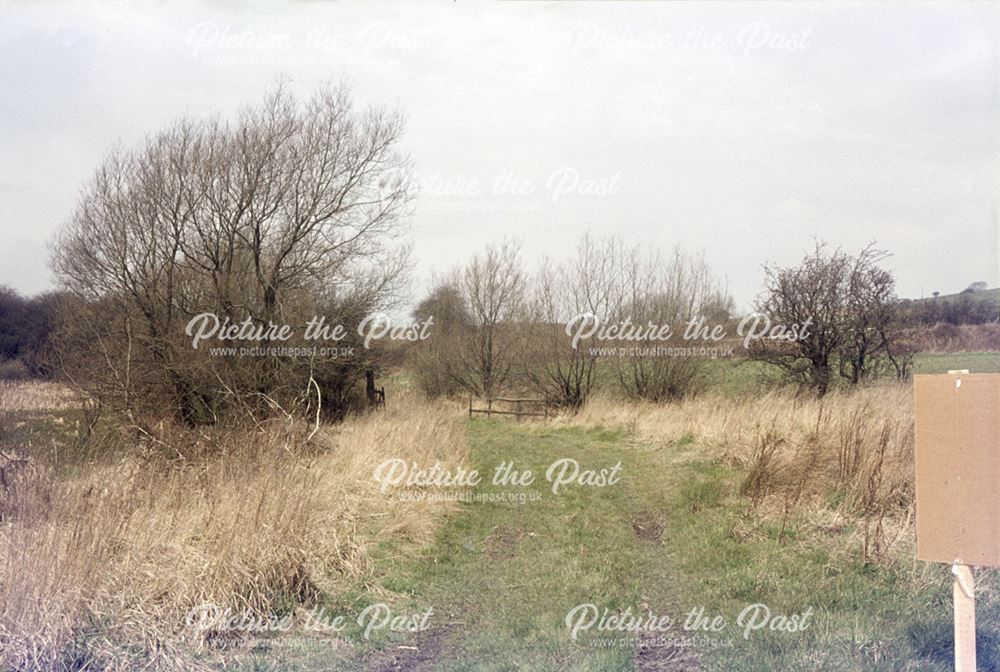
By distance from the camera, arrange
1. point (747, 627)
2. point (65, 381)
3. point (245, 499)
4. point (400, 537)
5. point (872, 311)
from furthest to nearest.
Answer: point (872, 311)
point (65, 381)
point (400, 537)
point (245, 499)
point (747, 627)

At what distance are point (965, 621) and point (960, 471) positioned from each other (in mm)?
791

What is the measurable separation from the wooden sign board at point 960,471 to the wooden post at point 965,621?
8 cm

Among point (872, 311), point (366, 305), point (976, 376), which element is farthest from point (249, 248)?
point (976, 376)

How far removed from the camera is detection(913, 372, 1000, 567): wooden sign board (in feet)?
13.3

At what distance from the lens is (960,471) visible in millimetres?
4141

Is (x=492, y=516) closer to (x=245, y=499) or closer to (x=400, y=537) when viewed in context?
(x=400, y=537)

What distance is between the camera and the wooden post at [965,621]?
162 inches

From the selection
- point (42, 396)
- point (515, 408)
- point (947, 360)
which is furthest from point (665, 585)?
point (515, 408)

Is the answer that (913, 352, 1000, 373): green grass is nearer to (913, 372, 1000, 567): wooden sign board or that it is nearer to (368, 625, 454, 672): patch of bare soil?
(913, 372, 1000, 567): wooden sign board

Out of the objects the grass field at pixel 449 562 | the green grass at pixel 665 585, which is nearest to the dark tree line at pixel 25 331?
the grass field at pixel 449 562

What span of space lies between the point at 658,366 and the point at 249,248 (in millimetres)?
13240

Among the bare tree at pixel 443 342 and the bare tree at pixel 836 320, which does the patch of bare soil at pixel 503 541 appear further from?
the bare tree at pixel 443 342

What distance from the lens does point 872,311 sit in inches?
728

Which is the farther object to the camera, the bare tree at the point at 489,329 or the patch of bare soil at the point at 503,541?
the bare tree at the point at 489,329
